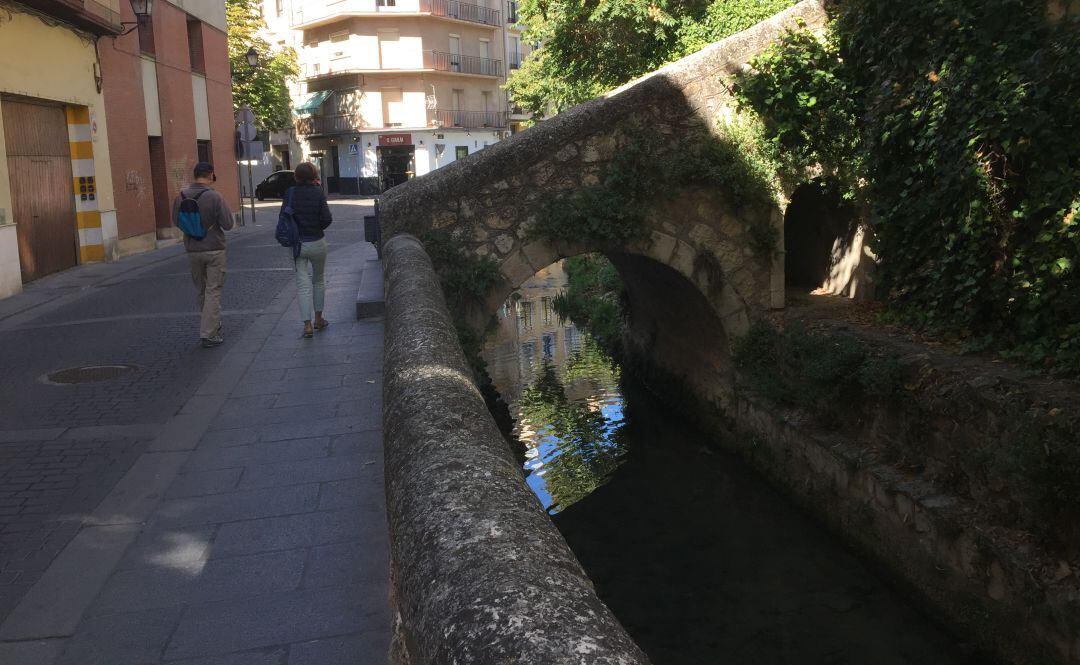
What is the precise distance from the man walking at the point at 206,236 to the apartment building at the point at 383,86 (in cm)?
3423

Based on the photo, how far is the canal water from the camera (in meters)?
6.57

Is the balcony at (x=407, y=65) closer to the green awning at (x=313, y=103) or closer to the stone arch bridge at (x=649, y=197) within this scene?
the green awning at (x=313, y=103)

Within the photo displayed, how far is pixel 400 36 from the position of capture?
4369cm

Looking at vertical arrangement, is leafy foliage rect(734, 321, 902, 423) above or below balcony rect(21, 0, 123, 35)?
below

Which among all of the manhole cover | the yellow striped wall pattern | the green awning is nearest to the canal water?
the manhole cover

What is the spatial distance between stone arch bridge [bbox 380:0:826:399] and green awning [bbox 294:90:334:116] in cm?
3714

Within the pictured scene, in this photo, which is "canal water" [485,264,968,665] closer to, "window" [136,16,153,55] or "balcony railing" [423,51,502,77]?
"window" [136,16,153,55]

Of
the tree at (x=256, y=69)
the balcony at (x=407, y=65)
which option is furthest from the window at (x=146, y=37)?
the balcony at (x=407, y=65)

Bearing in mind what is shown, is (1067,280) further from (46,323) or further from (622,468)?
(46,323)

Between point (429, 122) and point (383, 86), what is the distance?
2.67 m

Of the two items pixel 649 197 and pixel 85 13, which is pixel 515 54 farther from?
pixel 649 197

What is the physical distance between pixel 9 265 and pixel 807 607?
34.7 feet

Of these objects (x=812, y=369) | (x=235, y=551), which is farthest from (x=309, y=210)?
(x=235, y=551)

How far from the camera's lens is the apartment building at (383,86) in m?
43.6
